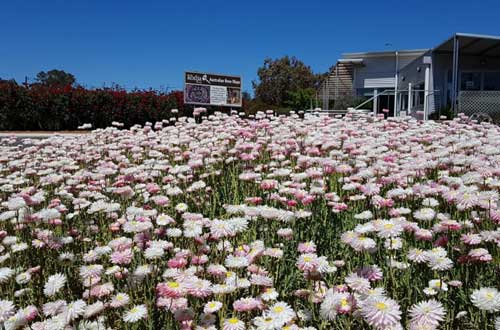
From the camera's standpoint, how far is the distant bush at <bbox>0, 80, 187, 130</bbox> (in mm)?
15719

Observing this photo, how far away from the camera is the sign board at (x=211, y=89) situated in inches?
565

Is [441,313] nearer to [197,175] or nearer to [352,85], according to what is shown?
[197,175]

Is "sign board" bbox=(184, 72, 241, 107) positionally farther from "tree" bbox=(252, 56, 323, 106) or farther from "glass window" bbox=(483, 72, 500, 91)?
"tree" bbox=(252, 56, 323, 106)

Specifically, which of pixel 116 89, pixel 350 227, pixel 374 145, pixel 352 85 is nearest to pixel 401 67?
pixel 352 85

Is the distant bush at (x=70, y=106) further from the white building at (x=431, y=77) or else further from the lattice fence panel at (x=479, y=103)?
the lattice fence panel at (x=479, y=103)

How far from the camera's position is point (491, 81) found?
2077cm

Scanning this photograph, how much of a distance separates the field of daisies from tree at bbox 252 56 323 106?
4622 centimetres

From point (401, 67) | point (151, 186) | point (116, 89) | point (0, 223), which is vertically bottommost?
point (0, 223)

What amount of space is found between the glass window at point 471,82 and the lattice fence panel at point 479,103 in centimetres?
427

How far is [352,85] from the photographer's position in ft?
103

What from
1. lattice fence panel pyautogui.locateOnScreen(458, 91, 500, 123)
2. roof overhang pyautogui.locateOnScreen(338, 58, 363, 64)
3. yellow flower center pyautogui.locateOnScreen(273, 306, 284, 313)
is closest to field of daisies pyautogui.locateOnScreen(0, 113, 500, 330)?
yellow flower center pyautogui.locateOnScreen(273, 306, 284, 313)

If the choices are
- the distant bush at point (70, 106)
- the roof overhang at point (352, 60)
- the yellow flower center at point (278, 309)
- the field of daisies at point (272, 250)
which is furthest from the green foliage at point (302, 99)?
the yellow flower center at point (278, 309)

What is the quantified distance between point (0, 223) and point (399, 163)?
3.51 metres

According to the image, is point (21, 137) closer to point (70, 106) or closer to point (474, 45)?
point (70, 106)
